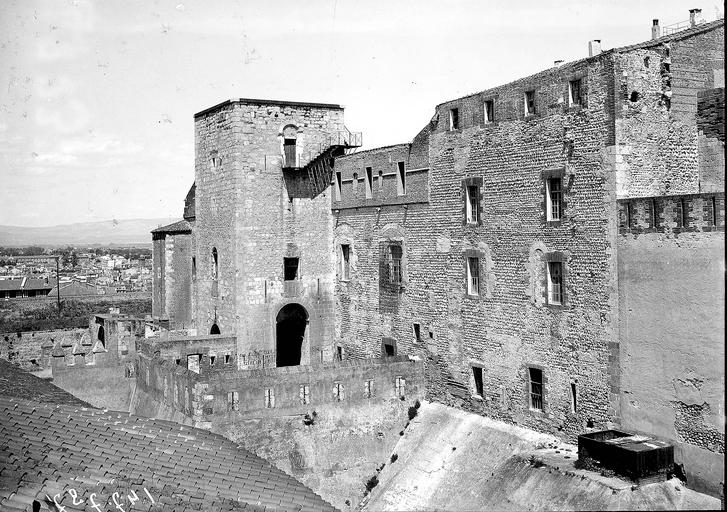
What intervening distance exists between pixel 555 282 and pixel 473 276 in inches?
145

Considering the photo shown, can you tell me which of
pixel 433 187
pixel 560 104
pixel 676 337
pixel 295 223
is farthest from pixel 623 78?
pixel 295 223

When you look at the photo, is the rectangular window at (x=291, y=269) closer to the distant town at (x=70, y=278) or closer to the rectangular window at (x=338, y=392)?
the rectangular window at (x=338, y=392)

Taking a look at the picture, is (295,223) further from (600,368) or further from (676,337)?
(676,337)

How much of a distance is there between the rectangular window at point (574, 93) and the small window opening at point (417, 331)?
9.81m

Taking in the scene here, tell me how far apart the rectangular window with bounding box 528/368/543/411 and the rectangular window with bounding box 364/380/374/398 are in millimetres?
5835

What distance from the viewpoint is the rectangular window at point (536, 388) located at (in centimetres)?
2445

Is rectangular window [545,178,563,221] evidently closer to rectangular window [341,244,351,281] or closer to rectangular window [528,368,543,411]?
rectangular window [528,368,543,411]

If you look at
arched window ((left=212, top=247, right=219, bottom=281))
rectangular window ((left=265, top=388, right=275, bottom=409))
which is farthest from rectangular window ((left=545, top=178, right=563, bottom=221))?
arched window ((left=212, top=247, right=219, bottom=281))

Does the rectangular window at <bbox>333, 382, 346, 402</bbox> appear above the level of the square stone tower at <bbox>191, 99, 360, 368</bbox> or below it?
below

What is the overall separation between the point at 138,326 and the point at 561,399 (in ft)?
74.5

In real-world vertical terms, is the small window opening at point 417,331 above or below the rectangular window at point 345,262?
below

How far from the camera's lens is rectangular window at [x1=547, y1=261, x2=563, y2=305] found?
2360 centimetres

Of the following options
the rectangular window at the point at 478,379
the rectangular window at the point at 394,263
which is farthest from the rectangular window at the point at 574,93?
the rectangular window at the point at 394,263

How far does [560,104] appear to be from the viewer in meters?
23.4
